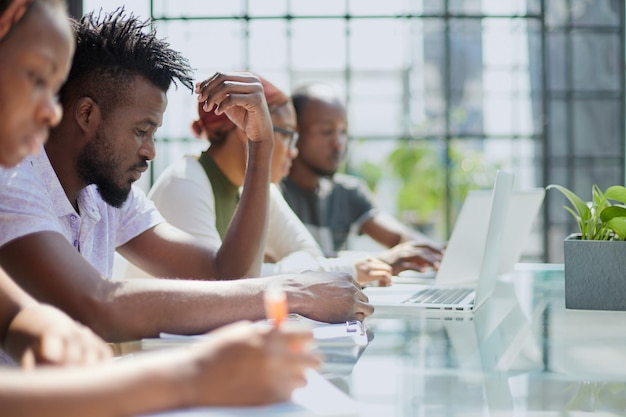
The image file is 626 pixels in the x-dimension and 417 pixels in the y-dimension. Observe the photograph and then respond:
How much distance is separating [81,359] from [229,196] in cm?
170

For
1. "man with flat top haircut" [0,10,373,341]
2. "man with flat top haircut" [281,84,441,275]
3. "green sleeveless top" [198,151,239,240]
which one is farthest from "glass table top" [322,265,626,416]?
"man with flat top haircut" [281,84,441,275]

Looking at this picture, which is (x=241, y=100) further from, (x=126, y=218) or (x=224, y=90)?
(x=126, y=218)

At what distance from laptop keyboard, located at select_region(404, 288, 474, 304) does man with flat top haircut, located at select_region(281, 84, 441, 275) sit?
5.64 ft

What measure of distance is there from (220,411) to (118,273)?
164cm

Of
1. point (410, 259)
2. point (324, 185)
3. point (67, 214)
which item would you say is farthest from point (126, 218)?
point (324, 185)

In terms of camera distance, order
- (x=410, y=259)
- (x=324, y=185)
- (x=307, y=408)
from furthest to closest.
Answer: (x=324, y=185) → (x=410, y=259) → (x=307, y=408)

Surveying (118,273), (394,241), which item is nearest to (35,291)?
(118,273)

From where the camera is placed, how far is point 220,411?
27.4 inches

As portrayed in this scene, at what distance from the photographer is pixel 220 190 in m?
2.41

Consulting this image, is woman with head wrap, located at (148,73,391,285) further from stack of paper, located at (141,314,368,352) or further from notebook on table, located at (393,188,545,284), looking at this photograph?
stack of paper, located at (141,314,368,352)

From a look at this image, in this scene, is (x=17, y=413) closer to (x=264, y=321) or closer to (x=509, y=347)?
(x=264, y=321)

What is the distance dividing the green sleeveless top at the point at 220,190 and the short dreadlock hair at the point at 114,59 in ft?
2.59

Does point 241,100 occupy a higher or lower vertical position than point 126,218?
higher

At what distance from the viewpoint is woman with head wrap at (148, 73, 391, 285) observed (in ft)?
6.95
